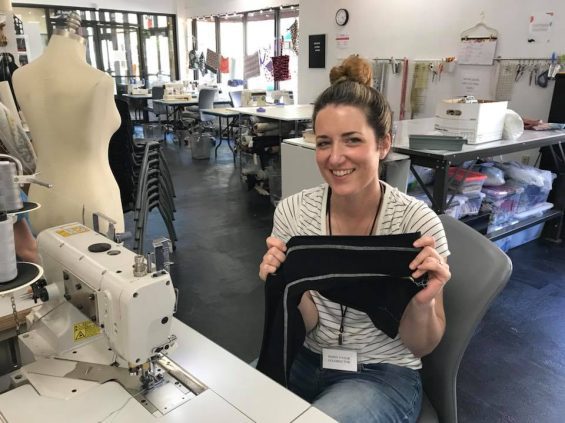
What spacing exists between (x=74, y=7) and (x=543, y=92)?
8719mm

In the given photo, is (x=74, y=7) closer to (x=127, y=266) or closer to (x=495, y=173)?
(x=495, y=173)

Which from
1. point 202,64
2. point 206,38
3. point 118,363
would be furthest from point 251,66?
point 118,363

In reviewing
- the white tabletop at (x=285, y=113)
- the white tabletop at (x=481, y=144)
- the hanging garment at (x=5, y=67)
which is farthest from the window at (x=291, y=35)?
the hanging garment at (x=5, y=67)

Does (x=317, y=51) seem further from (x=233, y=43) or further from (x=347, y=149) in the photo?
(x=347, y=149)

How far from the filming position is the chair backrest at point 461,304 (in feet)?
3.84

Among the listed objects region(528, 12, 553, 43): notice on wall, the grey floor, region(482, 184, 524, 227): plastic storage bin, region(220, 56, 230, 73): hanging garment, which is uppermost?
region(528, 12, 553, 43): notice on wall

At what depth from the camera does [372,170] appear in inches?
48.3

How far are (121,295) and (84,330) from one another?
26 cm

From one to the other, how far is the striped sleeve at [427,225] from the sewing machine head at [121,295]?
645 millimetres

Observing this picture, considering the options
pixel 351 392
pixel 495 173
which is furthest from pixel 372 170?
pixel 495 173

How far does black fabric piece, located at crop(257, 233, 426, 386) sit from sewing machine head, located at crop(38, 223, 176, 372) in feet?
0.96

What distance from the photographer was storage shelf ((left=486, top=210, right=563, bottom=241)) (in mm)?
3191

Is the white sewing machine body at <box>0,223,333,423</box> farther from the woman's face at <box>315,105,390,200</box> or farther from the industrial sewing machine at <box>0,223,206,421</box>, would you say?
the woman's face at <box>315,105,390,200</box>

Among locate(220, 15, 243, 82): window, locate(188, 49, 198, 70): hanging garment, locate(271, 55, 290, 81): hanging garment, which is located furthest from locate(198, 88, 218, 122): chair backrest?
locate(188, 49, 198, 70): hanging garment
